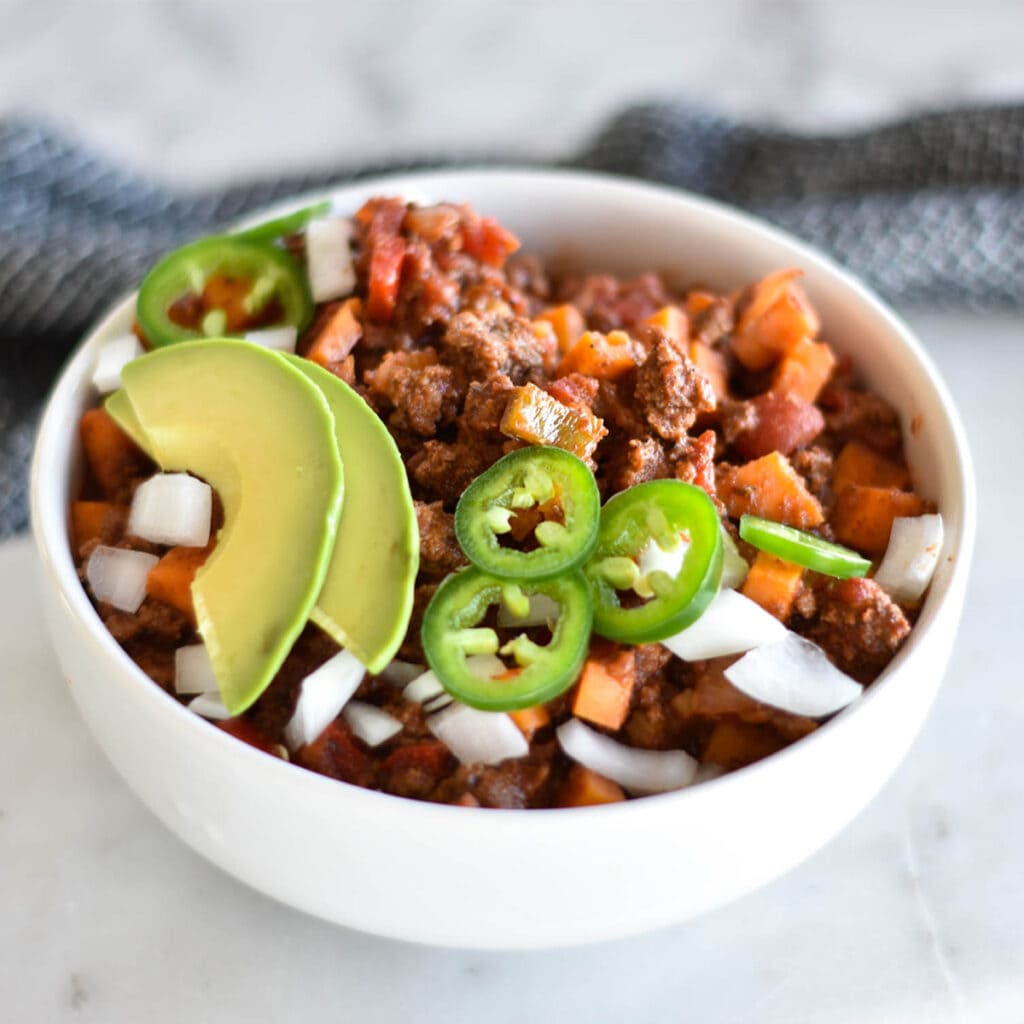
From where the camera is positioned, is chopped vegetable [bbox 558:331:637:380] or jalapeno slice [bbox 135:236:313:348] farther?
jalapeno slice [bbox 135:236:313:348]

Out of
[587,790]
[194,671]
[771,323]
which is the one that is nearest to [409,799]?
[587,790]

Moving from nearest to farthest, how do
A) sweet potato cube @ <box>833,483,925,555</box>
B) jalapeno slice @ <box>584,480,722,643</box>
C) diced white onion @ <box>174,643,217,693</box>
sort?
jalapeno slice @ <box>584,480,722,643</box> → diced white onion @ <box>174,643,217,693</box> → sweet potato cube @ <box>833,483,925,555</box>

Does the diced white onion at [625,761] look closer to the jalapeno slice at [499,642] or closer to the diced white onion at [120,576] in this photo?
the jalapeno slice at [499,642]

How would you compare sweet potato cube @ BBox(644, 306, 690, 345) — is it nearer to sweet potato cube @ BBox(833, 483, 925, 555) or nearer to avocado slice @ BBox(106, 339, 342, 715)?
sweet potato cube @ BBox(833, 483, 925, 555)

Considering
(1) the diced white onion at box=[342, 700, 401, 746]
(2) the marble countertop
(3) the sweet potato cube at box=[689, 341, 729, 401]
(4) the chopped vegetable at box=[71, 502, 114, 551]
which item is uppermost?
(3) the sweet potato cube at box=[689, 341, 729, 401]

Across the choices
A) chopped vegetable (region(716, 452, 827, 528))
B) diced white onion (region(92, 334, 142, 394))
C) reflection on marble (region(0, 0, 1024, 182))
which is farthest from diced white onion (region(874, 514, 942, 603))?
reflection on marble (region(0, 0, 1024, 182))


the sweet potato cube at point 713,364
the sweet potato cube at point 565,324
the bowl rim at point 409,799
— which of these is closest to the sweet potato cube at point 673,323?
the sweet potato cube at point 713,364
